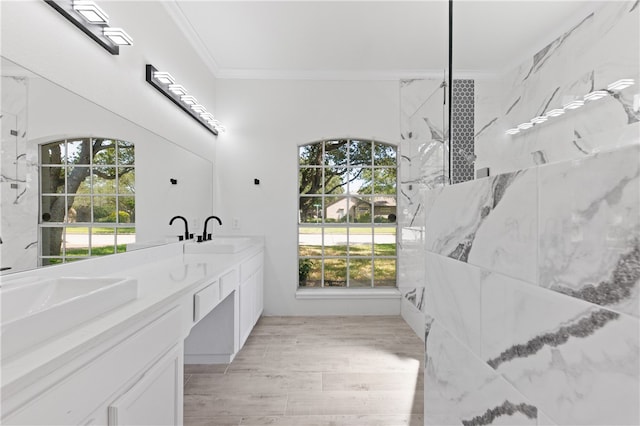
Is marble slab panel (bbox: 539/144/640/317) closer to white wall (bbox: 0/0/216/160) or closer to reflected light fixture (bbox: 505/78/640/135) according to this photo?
reflected light fixture (bbox: 505/78/640/135)

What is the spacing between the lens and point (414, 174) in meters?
3.69

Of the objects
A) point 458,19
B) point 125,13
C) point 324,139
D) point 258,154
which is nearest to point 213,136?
point 258,154

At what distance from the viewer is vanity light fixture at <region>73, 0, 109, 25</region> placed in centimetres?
165

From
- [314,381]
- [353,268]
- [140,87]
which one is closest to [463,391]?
[314,381]

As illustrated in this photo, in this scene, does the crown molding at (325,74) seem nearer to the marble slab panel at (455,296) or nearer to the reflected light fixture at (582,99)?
the marble slab panel at (455,296)

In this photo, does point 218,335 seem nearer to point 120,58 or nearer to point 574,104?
point 120,58

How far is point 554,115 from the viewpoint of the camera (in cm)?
61

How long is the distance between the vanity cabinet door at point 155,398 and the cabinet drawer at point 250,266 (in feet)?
4.41

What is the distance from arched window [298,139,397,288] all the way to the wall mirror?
5.99 ft

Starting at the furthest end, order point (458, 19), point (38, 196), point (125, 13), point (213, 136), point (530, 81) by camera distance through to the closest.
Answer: point (213, 136) < point (125, 13) < point (38, 196) < point (458, 19) < point (530, 81)

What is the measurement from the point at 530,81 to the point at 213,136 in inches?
143

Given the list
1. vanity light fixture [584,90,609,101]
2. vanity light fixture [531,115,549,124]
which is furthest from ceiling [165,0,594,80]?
vanity light fixture [584,90,609,101]

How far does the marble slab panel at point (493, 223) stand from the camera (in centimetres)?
73

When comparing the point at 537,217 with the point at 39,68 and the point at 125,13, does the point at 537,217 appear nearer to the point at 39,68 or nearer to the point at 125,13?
the point at 39,68
